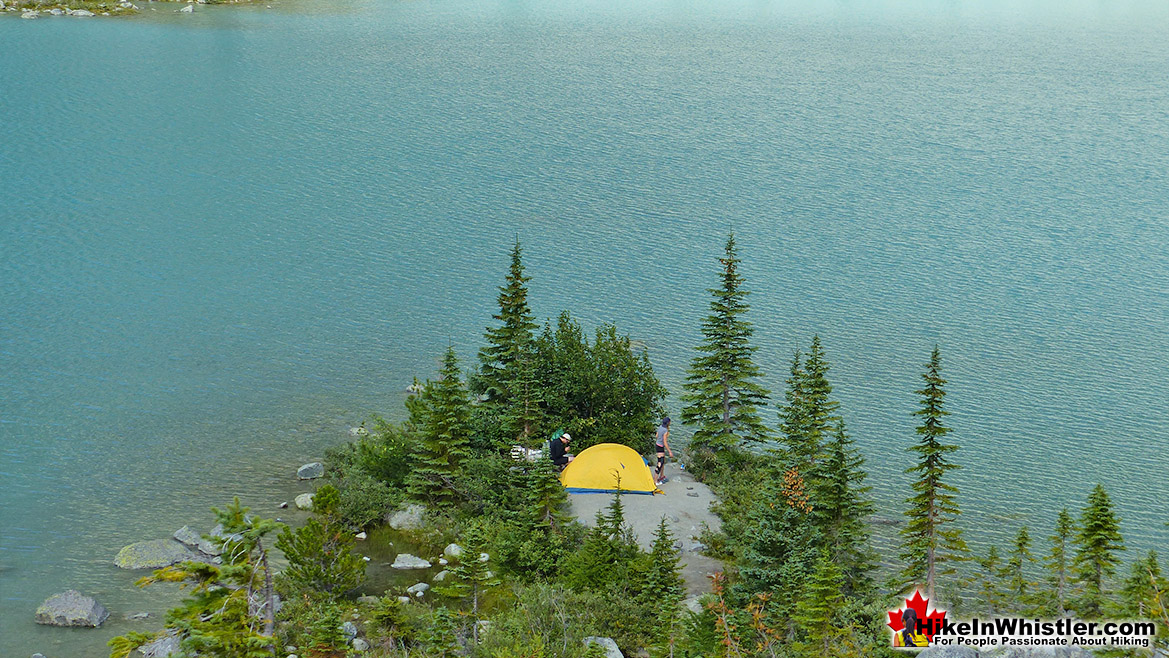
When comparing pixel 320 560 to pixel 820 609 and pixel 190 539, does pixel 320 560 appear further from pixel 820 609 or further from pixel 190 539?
pixel 820 609

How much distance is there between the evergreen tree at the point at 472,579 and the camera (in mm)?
22469

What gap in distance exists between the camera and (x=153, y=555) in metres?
26.1

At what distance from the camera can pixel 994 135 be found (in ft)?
214

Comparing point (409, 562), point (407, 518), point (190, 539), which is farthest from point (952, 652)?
point (190, 539)

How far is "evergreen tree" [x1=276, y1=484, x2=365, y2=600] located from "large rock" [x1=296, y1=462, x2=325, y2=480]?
18.7 feet

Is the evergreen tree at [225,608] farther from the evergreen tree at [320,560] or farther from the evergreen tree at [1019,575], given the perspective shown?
the evergreen tree at [1019,575]

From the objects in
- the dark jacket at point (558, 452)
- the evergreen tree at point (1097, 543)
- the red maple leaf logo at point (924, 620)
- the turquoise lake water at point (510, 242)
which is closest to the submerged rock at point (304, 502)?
the turquoise lake water at point (510, 242)

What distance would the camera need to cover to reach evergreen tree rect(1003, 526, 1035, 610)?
23844mm

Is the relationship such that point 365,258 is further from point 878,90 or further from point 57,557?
point 878,90

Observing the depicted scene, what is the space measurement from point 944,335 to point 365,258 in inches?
964

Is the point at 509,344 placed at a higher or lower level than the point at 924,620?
higher

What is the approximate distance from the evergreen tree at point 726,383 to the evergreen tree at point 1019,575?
291 inches

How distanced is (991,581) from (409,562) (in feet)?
47.6

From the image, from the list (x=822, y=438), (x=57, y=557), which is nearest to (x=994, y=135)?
(x=822, y=438)
